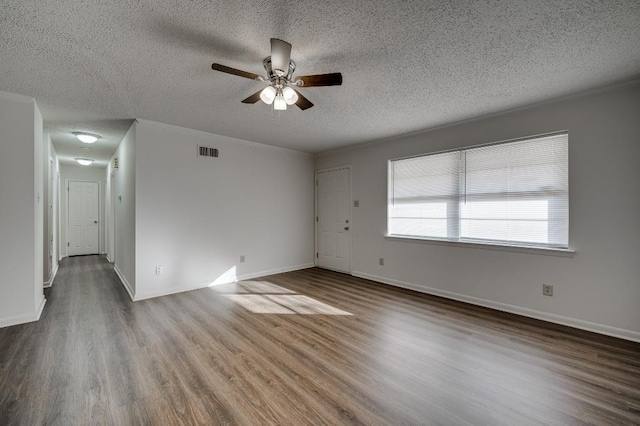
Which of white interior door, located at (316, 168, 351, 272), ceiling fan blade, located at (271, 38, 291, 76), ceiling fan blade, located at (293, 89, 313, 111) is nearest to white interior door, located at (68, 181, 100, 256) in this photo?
white interior door, located at (316, 168, 351, 272)

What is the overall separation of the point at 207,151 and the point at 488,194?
165 inches

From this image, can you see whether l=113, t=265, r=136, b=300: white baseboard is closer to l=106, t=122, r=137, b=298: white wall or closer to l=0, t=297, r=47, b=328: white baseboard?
l=106, t=122, r=137, b=298: white wall

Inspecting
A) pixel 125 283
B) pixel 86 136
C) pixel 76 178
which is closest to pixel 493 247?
pixel 125 283

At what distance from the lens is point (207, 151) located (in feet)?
14.5

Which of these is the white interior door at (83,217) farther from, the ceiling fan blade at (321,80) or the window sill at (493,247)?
the ceiling fan blade at (321,80)

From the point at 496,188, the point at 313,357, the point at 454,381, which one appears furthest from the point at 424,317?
the point at 496,188

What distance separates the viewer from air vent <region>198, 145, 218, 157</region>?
4.35 metres

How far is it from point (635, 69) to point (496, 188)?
1549 mm

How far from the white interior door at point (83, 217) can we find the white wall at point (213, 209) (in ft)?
17.7

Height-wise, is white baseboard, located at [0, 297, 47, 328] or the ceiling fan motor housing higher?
the ceiling fan motor housing

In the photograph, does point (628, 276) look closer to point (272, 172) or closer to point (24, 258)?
point (272, 172)

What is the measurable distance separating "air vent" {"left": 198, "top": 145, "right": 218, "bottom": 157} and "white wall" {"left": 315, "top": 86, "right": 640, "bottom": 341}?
3.57 meters

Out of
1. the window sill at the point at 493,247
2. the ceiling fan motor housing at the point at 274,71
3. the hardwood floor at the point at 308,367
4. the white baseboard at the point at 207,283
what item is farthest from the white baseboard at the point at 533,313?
the ceiling fan motor housing at the point at 274,71

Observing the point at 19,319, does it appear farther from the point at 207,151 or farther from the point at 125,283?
the point at 207,151
